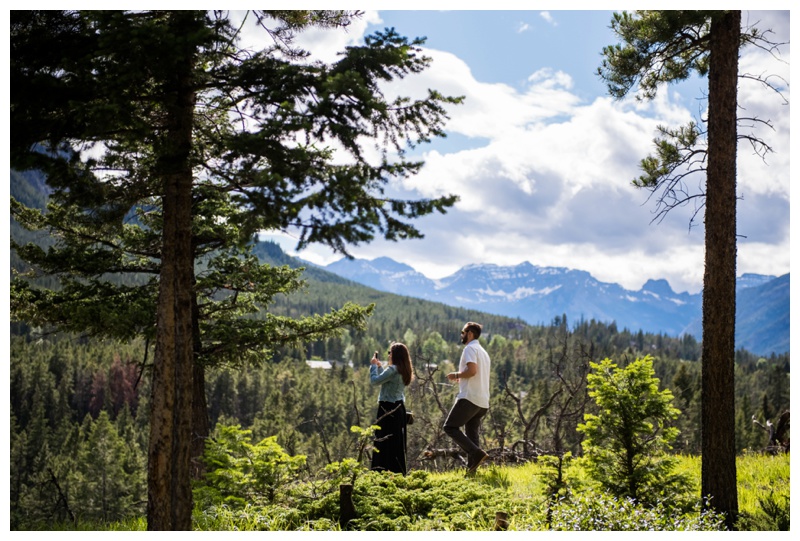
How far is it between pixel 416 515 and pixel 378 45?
462 cm

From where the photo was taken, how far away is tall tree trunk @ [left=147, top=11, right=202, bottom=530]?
20.4 ft

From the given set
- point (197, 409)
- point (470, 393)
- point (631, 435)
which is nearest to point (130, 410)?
point (197, 409)

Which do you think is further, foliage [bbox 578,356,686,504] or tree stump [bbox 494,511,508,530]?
foliage [bbox 578,356,686,504]

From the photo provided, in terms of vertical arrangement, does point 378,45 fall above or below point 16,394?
above

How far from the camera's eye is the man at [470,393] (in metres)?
8.04

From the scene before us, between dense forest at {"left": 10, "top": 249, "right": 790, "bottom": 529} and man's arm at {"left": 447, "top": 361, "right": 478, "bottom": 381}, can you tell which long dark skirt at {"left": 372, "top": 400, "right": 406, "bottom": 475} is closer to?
man's arm at {"left": 447, "top": 361, "right": 478, "bottom": 381}

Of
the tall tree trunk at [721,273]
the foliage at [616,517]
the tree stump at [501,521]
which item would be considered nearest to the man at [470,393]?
the foliage at [616,517]

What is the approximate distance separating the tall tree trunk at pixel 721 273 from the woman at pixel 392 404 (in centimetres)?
341

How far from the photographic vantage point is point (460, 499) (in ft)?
22.2

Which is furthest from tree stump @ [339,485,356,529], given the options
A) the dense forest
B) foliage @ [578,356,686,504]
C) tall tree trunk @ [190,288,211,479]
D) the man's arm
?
the dense forest

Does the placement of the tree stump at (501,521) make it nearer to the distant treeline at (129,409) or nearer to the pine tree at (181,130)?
the pine tree at (181,130)

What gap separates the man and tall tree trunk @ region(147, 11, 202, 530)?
3.23 meters
